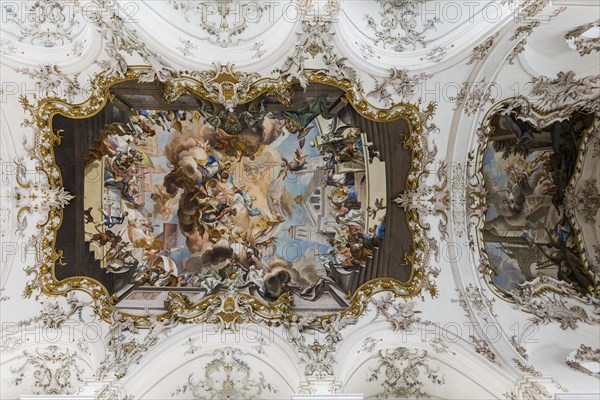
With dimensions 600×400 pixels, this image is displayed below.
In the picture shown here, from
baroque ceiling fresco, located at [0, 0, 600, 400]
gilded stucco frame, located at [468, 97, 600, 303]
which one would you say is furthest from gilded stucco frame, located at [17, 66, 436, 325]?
gilded stucco frame, located at [468, 97, 600, 303]

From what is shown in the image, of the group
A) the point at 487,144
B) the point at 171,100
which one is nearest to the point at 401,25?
the point at 487,144

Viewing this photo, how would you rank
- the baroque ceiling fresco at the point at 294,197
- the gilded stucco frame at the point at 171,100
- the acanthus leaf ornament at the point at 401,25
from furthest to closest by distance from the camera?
the acanthus leaf ornament at the point at 401,25 < the gilded stucco frame at the point at 171,100 < the baroque ceiling fresco at the point at 294,197

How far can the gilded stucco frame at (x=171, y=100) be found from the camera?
28.4ft

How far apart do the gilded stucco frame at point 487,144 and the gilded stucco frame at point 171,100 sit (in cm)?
113

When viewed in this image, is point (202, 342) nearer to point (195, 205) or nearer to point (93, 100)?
point (195, 205)

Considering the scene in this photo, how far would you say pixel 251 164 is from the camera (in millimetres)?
9156

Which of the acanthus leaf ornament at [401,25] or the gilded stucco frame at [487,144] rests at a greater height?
the acanthus leaf ornament at [401,25]

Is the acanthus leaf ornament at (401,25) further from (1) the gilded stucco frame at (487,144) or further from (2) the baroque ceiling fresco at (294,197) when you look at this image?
(1) the gilded stucco frame at (487,144)

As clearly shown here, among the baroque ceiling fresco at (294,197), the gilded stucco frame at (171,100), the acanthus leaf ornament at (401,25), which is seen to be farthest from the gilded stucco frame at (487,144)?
the acanthus leaf ornament at (401,25)

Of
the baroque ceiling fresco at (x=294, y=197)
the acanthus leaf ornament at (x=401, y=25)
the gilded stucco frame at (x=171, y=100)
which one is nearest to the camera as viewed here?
the baroque ceiling fresco at (x=294, y=197)

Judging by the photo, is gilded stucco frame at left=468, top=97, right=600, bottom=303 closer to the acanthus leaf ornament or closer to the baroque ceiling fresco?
the baroque ceiling fresco

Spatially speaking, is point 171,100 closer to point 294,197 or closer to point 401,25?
point 294,197

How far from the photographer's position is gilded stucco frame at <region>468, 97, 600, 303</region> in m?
8.98

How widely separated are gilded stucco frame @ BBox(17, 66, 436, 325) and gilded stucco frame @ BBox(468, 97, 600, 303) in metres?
1.13
